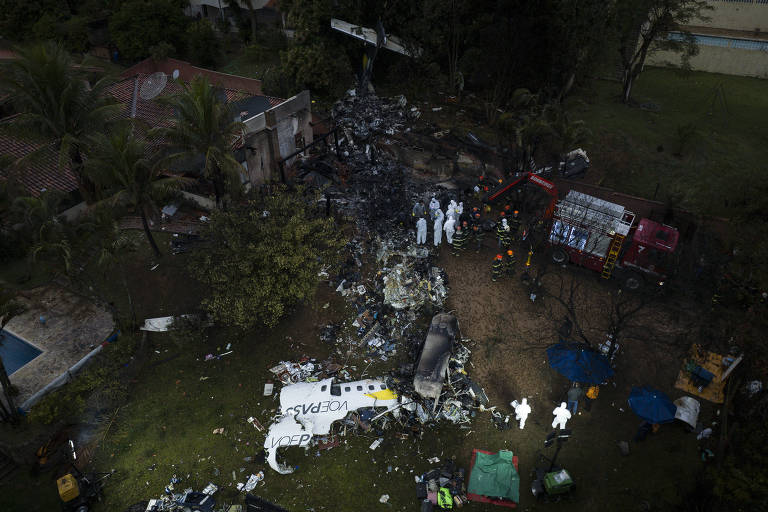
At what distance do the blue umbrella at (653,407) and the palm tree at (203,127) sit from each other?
16035 mm

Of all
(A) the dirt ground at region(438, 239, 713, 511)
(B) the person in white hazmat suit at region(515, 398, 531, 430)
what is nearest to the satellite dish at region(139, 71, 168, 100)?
(A) the dirt ground at region(438, 239, 713, 511)

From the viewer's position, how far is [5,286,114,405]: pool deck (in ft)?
55.2

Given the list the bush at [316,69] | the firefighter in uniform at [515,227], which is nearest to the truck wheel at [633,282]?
the firefighter in uniform at [515,227]

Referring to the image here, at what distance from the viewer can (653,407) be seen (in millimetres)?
13438

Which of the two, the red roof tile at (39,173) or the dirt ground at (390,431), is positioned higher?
the red roof tile at (39,173)

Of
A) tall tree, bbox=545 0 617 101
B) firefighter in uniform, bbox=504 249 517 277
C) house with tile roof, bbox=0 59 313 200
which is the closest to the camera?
firefighter in uniform, bbox=504 249 517 277

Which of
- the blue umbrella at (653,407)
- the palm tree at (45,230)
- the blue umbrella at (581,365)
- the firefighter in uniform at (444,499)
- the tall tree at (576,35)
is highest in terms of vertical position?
the tall tree at (576,35)

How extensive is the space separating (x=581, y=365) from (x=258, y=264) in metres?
10.7

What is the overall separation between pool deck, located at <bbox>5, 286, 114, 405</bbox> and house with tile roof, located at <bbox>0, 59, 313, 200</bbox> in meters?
5.49

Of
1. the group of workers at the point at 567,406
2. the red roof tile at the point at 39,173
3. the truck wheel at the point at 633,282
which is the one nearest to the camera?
the group of workers at the point at 567,406

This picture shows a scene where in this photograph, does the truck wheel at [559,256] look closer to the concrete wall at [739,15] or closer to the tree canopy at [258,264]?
the tree canopy at [258,264]

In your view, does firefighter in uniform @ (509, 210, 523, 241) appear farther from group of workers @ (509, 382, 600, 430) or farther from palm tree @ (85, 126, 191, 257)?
palm tree @ (85, 126, 191, 257)

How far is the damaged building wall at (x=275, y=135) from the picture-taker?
77.7 ft

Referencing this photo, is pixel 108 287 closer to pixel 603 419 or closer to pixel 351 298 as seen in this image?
pixel 351 298
